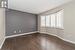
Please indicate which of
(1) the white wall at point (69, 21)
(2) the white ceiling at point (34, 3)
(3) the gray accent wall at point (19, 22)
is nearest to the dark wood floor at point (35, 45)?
(1) the white wall at point (69, 21)

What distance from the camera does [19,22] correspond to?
6012mm

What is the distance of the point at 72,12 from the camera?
390 cm

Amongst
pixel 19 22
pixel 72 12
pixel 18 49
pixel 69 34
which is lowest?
pixel 18 49

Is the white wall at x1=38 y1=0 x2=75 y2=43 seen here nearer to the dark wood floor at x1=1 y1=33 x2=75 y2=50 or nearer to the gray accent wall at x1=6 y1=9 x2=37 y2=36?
the dark wood floor at x1=1 y1=33 x2=75 y2=50

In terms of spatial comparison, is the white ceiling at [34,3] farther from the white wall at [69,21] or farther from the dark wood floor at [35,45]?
the dark wood floor at [35,45]

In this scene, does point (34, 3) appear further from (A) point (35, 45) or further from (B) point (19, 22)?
(B) point (19, 22)

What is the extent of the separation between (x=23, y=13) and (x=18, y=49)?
385 centimetres

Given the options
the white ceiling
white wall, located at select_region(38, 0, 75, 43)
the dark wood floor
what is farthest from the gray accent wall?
white wall, located at select_region(38, 0, 75, 43)

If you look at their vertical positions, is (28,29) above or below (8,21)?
below

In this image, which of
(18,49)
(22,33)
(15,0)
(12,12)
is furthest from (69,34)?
(12,12)

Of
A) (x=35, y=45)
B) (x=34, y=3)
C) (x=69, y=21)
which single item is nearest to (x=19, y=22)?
(x=34, y=3)

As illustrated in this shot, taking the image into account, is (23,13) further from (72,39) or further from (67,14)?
(72,39)

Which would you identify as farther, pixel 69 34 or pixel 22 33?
pixel 22 33

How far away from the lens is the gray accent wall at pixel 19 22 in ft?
17.4
